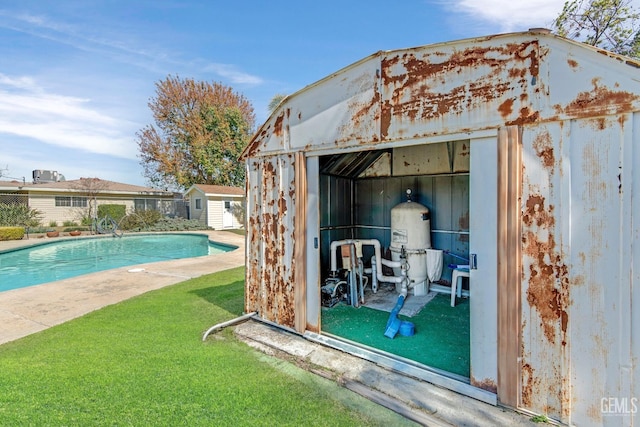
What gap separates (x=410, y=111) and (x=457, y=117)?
398 mm

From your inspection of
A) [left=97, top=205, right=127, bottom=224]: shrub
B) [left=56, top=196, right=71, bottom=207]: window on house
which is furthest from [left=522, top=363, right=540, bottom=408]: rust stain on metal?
[left=56, top=196, right=71, bottom=207]: window on house

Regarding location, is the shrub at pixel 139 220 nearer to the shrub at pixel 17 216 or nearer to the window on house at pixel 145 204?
the window on house at pixel 145 204

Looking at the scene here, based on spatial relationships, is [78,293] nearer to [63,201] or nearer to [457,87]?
[457,87]

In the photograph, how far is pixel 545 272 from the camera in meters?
2.07

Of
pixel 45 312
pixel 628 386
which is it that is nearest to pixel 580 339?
pixel 628 386

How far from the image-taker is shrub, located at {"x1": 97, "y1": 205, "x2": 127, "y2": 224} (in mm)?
18938

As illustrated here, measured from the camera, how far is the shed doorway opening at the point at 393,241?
12.9 ft

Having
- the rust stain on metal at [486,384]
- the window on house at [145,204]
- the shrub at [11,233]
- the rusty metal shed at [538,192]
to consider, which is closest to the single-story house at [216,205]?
the window on house at [145,204]

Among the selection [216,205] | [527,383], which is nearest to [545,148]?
[527,383]

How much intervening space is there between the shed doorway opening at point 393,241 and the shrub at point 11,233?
1583cm

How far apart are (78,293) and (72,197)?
16.9 m

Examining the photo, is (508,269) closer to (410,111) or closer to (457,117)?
(457,117)

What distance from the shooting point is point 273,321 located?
384cm

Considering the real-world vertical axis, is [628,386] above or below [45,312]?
above
